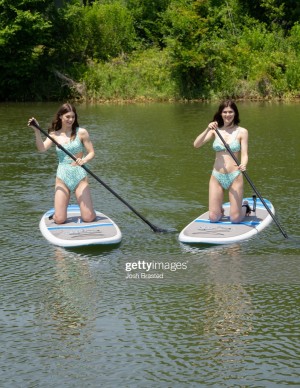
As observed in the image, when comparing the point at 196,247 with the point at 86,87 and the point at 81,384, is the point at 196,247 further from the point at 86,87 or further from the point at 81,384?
the point at 86,87

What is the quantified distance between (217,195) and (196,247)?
0.72 m

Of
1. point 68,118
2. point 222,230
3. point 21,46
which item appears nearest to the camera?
point 222,230

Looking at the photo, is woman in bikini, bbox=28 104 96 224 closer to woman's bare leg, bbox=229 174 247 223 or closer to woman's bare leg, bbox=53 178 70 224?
woman's bare leg, bbox=53 178 70 224

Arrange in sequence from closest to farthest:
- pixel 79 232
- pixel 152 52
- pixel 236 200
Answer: pixel 79 232 → pixel 236 200 → pixel 152 52

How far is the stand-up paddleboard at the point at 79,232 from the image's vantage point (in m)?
8.53

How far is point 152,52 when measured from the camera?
32.6 metres

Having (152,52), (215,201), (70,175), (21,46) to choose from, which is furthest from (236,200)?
(152,52)

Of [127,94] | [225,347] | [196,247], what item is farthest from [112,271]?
[127,94]

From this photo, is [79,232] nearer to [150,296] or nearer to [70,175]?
[70,175]

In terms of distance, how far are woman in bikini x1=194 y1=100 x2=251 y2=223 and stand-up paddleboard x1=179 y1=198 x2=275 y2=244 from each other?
0.35 ft

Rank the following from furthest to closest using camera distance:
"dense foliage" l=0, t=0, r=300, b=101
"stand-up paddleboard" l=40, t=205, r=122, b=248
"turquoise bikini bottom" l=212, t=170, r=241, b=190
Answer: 1. "dense foliage" l=0, t=0, r=300, b=101
2. "turquoise bikini bottom" l=212, t=170, r=241, b=190
3. "stand-up paddleboard" l=40, t=205, r=122, b=248

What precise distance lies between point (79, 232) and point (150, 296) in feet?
5.64

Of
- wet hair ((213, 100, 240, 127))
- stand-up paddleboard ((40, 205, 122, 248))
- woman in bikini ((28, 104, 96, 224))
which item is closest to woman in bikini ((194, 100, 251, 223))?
wet hair ((213, 100, 240, 127))

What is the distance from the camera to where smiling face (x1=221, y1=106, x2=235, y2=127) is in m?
9.15
